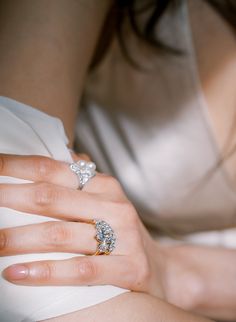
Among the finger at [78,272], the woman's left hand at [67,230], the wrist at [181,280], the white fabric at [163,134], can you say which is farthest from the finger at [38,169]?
the white fabric at [163,134]

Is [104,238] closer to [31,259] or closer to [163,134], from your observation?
[31,259]

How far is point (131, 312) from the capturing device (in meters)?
0.65

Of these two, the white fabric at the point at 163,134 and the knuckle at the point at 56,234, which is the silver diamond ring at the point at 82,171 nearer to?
the knuckle at the point at 56,234

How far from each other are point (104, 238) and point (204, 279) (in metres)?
0.39

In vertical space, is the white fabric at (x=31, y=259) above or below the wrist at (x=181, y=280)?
→ above

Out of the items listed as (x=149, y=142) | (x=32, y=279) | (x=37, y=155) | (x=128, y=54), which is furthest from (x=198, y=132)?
(x=32, y=279)

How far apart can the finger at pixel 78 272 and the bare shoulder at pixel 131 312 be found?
0.02 metres

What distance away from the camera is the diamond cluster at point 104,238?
2.14 ft

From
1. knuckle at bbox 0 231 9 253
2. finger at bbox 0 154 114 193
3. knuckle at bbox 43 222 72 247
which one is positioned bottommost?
knuckle at bbox 0 231 9 253

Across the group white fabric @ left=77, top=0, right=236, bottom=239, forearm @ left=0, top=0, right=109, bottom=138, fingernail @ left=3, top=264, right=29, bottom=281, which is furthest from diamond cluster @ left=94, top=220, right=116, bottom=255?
white fabric @ left=77, top=0, right=236, bottom=239

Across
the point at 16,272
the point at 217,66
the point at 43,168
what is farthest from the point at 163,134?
the point at 16,272

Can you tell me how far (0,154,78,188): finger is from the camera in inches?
25.5

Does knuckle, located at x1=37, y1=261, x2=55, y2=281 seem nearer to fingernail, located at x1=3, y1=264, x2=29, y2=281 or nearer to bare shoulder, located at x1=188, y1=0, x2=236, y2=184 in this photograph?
fingernail, located at x1=3, y1=264, x2=29, y2=281

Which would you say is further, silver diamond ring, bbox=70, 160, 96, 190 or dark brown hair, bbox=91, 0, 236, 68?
dark brown hair, bbox=91, 0, 236, 68
